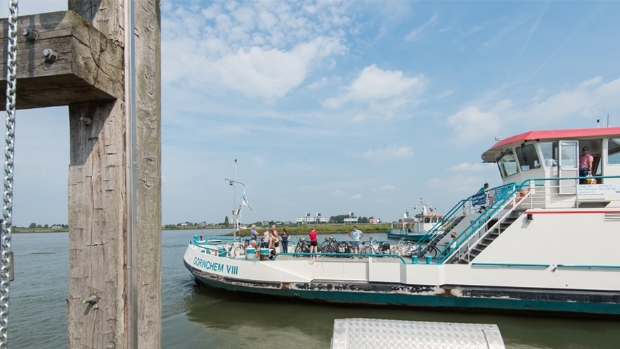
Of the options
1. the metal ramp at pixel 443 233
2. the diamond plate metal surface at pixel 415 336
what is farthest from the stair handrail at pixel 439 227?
the diamond plate metal surface at pixel 415 336

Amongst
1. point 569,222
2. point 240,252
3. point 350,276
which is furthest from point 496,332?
point 240,252

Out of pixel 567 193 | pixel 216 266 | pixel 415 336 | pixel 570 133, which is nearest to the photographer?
pixel 415 336

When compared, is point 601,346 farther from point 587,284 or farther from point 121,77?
point 121,77

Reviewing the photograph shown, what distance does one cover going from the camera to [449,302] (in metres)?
8.52

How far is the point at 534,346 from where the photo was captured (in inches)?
273

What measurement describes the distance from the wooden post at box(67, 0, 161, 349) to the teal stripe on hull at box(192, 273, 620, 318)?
805 cm

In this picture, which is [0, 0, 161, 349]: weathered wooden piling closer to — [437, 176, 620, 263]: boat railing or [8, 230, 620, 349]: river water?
[8, 230, 620, 349]: river water

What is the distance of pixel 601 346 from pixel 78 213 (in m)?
9.33

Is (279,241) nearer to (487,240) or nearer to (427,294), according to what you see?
(427,294)

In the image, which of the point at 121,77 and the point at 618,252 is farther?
the point at 618,252

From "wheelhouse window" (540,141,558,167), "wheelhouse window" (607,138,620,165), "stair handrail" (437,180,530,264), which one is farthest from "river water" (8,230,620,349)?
"wheelhouse window" (607,138,620,165)

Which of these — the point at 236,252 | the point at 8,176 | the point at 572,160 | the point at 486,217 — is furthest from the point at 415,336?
the point at 236,252

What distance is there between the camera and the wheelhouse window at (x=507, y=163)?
10402 millimetres

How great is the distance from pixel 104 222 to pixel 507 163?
1161 cm
